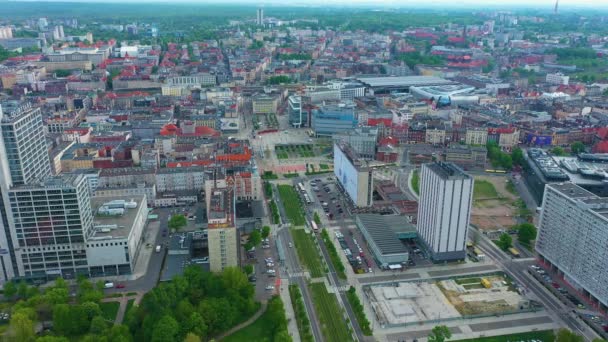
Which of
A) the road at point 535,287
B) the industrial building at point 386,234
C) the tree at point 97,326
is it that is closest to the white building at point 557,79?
the road at point 535,287

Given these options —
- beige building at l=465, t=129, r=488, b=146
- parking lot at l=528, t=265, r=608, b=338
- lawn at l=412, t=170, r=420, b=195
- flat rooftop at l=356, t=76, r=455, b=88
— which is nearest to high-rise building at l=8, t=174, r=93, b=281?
lawn at l=412, t=170, r=420, b=195

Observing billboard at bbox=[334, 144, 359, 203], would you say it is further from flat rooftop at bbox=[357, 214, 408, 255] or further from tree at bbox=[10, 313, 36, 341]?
tree at bbox=[10, 313, 36, 341]

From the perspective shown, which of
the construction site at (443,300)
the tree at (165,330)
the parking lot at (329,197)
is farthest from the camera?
the parking lot at (329,197)

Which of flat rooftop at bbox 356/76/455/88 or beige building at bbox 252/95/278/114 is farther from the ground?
flat rooftop at bbox 356/76/455/88

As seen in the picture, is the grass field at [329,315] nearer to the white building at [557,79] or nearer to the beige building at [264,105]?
the beige building at [264,105]

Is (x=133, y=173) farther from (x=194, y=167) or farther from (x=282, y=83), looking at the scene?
(x=282, y=83)

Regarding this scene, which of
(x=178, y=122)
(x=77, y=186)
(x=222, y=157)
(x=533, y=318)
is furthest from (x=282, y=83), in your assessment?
(x=533, y=318)

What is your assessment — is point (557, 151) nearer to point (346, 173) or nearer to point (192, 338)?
point (346, 173)
